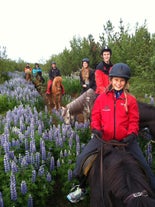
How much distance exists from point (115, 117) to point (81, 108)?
384 centimetres

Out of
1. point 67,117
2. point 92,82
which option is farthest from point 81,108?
point 92,82

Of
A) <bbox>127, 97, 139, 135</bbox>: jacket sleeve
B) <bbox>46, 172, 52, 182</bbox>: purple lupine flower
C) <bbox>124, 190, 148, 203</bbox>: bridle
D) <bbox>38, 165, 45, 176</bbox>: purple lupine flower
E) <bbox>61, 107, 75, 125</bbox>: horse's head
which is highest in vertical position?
<bbox>127, 97, 139, 135</bbox>: jacket sleeve

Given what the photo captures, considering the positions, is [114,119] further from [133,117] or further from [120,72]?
[120,72]

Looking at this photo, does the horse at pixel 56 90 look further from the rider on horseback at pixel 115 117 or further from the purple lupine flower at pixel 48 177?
the rider on horseback at pixel 115 117

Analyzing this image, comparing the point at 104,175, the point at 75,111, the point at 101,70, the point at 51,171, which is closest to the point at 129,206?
the point at 104,175

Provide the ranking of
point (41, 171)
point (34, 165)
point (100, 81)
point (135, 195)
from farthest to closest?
point (100, 81), point (34, 165), point (41, 171), point (135, 195)

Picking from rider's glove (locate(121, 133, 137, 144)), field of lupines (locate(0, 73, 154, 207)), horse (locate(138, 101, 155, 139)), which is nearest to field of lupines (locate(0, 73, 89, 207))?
field of lupines (locate(0, 73, 154, 207))

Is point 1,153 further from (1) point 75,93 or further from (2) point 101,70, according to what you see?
(1) point 75,93

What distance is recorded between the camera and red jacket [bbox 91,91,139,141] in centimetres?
434

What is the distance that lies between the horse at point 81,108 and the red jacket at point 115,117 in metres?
3.12

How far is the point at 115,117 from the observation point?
4344mm

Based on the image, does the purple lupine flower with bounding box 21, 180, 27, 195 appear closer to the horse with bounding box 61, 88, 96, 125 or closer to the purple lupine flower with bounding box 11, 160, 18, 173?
the purple lupine flower with bounding box 11, 160, 18, 173

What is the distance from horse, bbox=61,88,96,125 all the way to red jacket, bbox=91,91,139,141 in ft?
10.2

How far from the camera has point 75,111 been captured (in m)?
8.21
